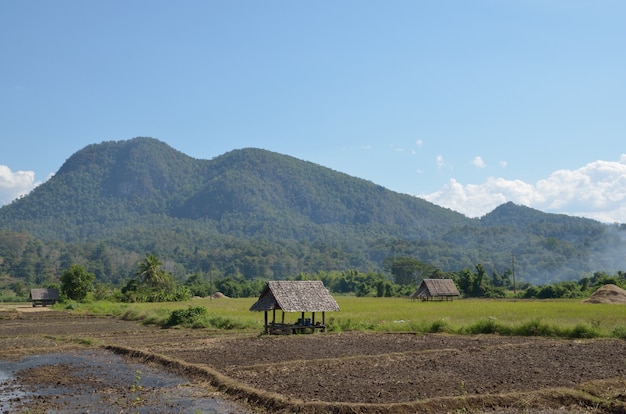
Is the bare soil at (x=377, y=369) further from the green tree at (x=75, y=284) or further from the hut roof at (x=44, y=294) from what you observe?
the hut roof at (x=44, y=294)

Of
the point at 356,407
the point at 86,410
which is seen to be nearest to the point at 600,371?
the point at 356,407

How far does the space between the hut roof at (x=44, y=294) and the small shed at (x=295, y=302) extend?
43389mm

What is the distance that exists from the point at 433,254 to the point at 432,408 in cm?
16910

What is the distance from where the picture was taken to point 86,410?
13672 mm

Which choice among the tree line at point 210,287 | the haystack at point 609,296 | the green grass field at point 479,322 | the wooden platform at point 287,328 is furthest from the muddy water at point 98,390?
the tree line at point 210,287

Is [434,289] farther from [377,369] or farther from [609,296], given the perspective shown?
[377,369]

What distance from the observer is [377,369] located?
18.6 m

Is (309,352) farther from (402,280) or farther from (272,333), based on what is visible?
(402,280)

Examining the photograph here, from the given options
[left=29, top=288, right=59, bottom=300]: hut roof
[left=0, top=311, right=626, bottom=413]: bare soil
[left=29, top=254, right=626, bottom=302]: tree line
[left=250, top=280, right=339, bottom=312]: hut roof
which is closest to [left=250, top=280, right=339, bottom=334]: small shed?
[left=250, top=280, right=339, bottom=312]: hut roof

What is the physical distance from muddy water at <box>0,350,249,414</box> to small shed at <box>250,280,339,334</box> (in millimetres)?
9028

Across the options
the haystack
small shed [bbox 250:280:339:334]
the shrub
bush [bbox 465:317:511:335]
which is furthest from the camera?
the haystack

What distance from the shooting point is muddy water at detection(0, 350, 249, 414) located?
45.7ft

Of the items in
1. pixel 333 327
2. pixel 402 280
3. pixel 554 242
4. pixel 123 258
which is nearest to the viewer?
pixel 333 327

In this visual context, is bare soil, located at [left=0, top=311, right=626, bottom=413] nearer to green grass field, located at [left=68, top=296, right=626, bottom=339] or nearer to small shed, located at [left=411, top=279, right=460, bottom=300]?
green grass field, located at [left=68, top=296, right=626, bottom=339]
